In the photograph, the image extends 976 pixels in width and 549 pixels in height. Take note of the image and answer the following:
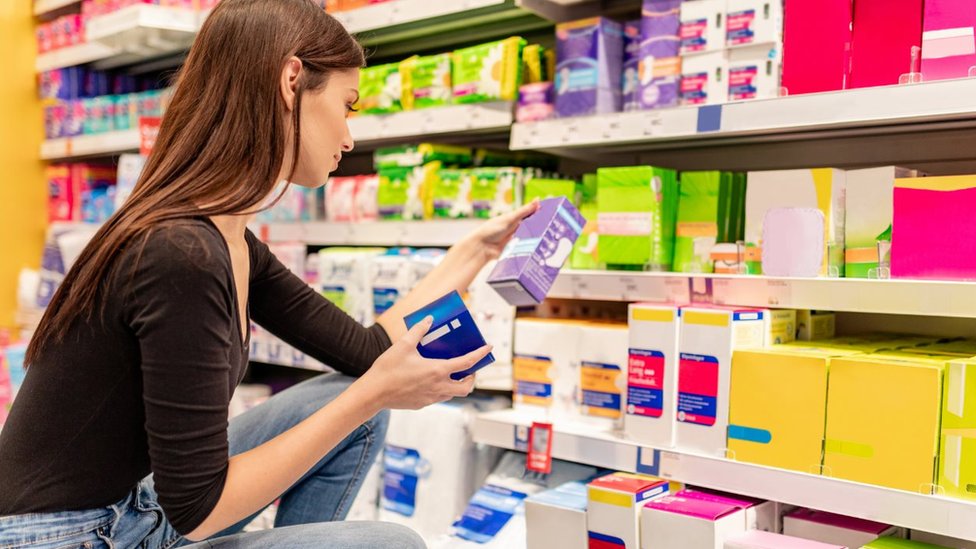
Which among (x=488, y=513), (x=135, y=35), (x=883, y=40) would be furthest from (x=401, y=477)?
(x=135, y=35)

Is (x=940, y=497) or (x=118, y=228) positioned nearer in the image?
(x=118, y=228)

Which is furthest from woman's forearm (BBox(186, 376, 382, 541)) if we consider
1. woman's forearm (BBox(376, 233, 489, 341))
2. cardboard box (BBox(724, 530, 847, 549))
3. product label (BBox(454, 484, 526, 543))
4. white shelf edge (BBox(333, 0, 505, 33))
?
white shelf edge (BBox(333, 0, 505, 33))

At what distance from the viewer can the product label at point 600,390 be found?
2.01m

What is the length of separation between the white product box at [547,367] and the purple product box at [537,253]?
1.03 feet

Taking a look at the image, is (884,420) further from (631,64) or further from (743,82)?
(631,64)

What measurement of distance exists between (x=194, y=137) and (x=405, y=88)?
4.42ft

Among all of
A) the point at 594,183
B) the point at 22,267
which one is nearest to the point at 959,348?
the point at 594,183

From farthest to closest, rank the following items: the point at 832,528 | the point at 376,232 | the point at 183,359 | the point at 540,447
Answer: the point at 376,232 < the point at 540,447 < the point at 832,528 < the point at 183,359

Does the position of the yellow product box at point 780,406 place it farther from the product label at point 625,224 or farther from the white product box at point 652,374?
the product label at point 625,224

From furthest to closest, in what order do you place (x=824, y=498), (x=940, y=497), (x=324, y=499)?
(x=324, y=499)
(x=824, y=498)
(x=940, y=497)

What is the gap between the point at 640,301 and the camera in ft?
6.69

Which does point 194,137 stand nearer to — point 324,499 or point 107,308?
point 107,308

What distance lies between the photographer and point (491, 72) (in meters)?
2.33

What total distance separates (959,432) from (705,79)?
34.9 inches
